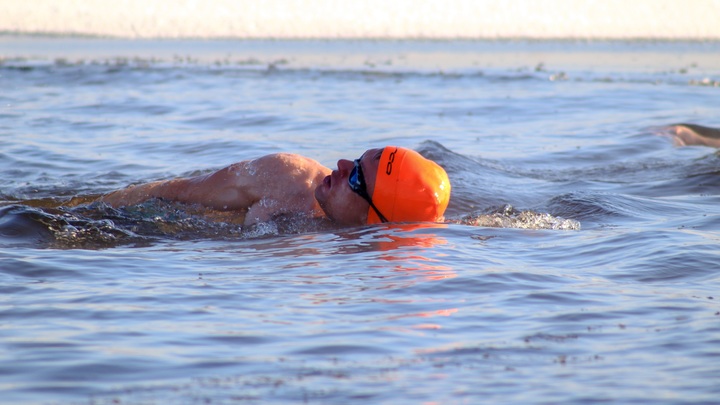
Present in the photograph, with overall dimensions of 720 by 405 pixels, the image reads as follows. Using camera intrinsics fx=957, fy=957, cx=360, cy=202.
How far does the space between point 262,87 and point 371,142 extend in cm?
616

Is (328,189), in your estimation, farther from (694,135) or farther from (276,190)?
(694,135)

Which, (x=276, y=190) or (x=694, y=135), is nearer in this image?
(x=276, y=190)

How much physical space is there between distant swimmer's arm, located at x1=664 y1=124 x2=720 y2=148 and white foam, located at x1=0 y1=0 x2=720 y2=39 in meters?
20.0

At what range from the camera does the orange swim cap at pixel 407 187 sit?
19.1 ft

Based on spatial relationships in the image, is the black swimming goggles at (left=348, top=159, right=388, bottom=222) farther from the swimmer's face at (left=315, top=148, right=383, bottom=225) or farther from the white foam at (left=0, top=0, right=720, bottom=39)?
the white foam at (left=0, top=0, right=720, bottom=39)

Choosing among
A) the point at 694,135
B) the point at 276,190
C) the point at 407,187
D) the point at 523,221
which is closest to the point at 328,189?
the point at 276,190

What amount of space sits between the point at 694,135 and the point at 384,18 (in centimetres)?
2230

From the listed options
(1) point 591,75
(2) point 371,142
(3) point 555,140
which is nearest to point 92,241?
(2) point 371,142

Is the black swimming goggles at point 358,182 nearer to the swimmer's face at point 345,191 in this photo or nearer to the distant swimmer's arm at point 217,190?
the swimmer's face at point 345,191

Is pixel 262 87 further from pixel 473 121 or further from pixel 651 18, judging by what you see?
pixel 651 18

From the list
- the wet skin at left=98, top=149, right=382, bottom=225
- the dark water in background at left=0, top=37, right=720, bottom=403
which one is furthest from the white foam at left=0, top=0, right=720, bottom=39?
the wet skin at left=98, top=149, right=382, bottom=225

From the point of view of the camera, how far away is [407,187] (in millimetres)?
5828

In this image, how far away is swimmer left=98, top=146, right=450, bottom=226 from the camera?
19.2 ft

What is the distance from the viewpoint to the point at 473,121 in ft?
41.9
